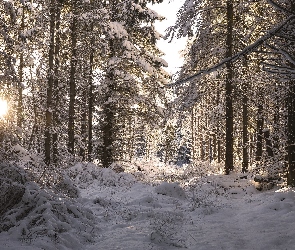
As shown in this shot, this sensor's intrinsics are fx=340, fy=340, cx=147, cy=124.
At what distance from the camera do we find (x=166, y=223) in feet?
23.7

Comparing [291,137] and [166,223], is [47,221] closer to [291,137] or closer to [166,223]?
[166,223]

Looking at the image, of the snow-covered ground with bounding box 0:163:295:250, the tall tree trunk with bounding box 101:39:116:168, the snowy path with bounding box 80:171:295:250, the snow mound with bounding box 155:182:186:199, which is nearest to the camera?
the snow-covered ground with bounding box 0:163:295:250

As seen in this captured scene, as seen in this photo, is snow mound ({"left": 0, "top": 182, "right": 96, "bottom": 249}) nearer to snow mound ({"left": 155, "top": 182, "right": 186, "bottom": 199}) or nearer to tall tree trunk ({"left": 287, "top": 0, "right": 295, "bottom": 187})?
snow mound ({"left": 155, "top": 182, "right": 186, "bottom": 199})

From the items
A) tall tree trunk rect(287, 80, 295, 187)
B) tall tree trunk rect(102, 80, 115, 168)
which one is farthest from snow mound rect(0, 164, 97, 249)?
tall tree trunk rect(102, 80, 115, 168)

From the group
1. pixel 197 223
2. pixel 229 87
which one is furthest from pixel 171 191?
pixel 229 87

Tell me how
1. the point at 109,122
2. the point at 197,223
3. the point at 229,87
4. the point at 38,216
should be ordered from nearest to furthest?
1. the point at 38,216
2. the point at 197,223
3. the point at 229,87
4. the point at 109,122

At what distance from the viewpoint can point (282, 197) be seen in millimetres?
8477

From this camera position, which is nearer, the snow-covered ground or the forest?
the snow-covered ground

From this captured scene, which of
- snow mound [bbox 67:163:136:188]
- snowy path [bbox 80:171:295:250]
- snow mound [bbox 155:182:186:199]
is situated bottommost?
snowy path [bbox 80:171:295:250]

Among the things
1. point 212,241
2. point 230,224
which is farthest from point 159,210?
point 212,241

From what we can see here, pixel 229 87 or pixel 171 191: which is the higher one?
pixel 229 87

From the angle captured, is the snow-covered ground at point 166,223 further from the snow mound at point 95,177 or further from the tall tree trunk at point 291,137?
the snow mound at point 95,177

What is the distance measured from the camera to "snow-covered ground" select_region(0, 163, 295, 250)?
5734 millimetres

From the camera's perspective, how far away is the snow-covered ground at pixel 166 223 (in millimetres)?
5734
